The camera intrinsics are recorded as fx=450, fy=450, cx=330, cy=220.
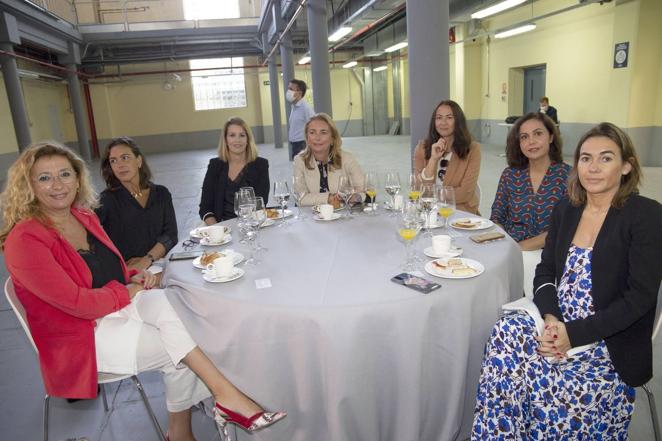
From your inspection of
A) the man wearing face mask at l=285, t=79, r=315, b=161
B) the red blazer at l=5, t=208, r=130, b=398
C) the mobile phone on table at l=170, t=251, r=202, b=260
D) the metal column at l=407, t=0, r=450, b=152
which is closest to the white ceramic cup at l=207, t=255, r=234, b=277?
the mobile phone on table at l=170, t=251, r=202, b=260

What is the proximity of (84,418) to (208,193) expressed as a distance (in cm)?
169

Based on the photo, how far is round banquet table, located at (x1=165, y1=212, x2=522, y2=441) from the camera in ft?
4.97

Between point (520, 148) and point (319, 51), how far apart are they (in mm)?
6406

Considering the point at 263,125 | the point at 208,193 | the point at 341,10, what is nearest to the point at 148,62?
the point at 263,125

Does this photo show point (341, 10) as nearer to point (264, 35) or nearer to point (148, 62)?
point (264, 35)

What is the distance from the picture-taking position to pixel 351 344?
4.93 feet

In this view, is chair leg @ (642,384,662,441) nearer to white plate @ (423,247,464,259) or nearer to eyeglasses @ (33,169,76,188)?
white plate @ (423,247,464,259)

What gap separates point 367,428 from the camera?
1614mm

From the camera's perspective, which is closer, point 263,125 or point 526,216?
point 526,216

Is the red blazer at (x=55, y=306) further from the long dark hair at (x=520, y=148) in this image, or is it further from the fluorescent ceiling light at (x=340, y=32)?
the fluorescent ceiling light at (x=340, y=32)

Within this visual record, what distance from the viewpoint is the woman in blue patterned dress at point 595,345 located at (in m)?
1.54

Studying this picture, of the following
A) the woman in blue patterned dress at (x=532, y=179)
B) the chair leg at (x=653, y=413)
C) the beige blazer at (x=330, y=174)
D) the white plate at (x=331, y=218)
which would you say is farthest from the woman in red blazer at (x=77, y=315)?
the woman in blue patterned dress at (x=532, y=179)

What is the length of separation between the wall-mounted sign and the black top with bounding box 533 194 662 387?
8350mm

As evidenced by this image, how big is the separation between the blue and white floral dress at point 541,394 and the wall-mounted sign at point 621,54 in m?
8.71
